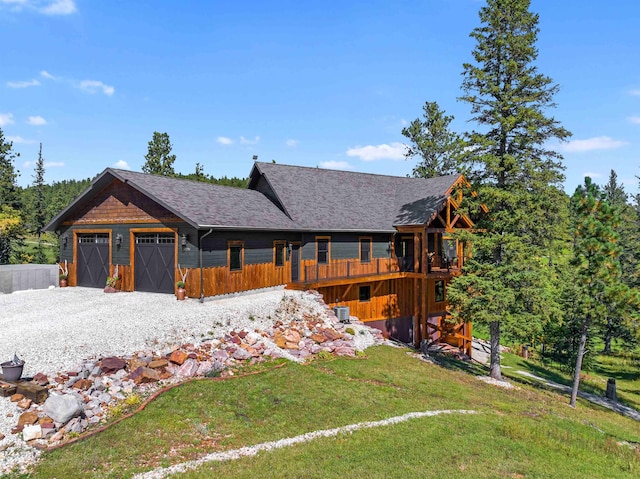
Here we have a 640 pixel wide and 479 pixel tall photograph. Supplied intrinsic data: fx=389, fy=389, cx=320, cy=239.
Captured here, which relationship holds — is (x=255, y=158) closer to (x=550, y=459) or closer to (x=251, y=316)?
(x=251, y=316)

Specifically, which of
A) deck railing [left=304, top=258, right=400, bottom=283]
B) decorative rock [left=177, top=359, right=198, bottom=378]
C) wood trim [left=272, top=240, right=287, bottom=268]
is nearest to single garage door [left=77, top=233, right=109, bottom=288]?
wood trim [left=272, top=240, right=287, bottom=268]

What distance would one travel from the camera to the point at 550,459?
899 cm

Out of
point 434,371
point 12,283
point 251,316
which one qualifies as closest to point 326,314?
point 251,316

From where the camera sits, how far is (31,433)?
27.7ft

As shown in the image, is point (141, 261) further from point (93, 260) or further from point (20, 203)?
point (20, 203)

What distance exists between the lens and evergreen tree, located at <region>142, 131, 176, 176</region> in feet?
164

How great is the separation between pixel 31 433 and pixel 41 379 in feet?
7.33

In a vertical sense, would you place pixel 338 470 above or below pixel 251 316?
below

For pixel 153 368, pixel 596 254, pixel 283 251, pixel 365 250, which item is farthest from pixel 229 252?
pixel 596 254

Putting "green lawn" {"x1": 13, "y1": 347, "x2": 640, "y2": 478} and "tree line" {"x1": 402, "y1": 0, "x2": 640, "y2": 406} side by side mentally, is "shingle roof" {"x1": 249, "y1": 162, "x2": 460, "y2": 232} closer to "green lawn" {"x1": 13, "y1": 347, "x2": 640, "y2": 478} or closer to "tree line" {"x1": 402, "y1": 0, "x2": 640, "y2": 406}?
"tree line" {"x1": 402, "y1": 0, "x2": 640, "y2": 406}

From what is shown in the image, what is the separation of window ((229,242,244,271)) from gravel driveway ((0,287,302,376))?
1480mm

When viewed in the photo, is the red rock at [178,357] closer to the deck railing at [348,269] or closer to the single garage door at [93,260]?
the deck railing at [348,269]

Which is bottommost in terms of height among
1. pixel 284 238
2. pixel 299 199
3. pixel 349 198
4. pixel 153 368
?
pixel 153 368

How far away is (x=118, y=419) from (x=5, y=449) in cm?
213
